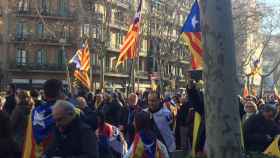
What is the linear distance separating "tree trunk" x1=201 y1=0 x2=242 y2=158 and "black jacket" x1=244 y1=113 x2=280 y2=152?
3646mm

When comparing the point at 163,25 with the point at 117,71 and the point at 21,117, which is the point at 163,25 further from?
the point at 21,117

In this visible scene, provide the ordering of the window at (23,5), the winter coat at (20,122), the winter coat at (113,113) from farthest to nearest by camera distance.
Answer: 1. the window at (23,5)
2. the winter coat at (113,113)
3. the winter coat at (20,122)

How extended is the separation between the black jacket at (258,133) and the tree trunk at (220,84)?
3.65m

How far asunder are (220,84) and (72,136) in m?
1.36

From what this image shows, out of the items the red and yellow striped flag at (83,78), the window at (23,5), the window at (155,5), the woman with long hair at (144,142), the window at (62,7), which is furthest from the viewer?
the window at (62,7)

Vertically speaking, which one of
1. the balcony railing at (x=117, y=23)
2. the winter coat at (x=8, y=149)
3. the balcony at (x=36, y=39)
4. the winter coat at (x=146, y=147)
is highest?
the balcony railing at (x=117, y=23)

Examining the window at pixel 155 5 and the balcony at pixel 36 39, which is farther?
the balcony at pixel 36 39

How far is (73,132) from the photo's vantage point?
4.99 metres

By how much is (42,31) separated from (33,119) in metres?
55.5

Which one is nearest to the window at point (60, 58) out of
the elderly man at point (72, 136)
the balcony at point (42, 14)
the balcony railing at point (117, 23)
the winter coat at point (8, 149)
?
the balcony at point (42, 14)

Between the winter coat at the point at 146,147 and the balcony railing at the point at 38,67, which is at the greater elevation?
the balcony railing at the point at 38,67

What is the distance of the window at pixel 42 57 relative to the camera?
6127 cm

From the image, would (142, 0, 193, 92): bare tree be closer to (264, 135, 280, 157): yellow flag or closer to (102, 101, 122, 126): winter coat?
(102, 101, 122, 126): winter coat

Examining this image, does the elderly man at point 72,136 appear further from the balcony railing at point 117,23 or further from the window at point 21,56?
the balcony railing at point 117,23
